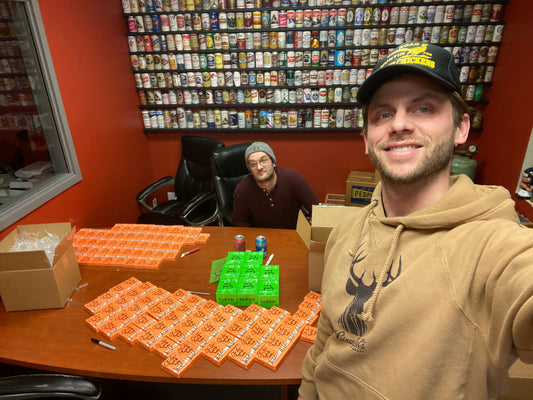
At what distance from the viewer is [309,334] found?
1.28 m

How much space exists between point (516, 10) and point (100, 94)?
378 centimetres

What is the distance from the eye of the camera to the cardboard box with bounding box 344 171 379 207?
349 cm

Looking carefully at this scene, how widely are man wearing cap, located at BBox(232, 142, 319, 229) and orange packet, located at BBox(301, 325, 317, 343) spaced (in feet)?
3.99

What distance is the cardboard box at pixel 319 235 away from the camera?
4.66 feet

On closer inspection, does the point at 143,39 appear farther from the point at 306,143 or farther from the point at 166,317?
the point at 166,317

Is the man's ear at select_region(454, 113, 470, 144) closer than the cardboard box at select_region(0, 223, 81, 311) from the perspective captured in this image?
Yes

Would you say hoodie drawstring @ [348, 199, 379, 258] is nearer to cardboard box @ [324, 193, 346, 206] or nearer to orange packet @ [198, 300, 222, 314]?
orange packet @ [198, 300, 222, 314]

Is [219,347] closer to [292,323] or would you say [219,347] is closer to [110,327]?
[292,323]

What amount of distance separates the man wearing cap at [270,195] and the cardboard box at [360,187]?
123 centimetres

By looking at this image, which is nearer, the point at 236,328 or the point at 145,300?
the point at 236,328

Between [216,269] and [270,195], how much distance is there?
0.90 metres

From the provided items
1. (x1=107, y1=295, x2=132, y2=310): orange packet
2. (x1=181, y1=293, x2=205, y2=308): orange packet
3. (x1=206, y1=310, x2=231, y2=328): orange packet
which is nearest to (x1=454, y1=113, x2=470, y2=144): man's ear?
(x1=206, y1=310, x2=231, y2=328): orange packet

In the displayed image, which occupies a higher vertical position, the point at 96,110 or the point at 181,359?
the point at 96,110

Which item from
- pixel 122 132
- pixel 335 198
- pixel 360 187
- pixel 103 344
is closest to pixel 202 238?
pixel 103 344
